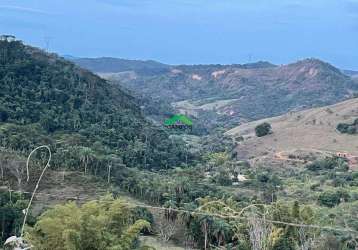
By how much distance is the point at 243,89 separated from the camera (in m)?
119

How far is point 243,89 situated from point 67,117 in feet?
257

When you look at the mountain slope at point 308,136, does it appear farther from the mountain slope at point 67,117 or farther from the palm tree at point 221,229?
the palm tree at point 221,229

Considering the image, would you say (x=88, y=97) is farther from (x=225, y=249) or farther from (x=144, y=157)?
(x=225, y=249)

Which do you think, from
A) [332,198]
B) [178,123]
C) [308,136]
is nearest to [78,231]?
[332,198]

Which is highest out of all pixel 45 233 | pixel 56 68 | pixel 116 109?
pixel 56 68

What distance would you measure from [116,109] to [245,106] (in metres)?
58.7

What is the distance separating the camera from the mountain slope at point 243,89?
104250 millimetres

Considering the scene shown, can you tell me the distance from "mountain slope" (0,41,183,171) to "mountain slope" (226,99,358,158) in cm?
1005

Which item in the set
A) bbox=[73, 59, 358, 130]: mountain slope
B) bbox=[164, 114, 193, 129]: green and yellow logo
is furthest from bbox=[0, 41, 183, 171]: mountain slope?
bbox=[73, 59, 358, 130]: mountain slope

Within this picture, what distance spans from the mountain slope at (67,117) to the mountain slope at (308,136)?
10054mm

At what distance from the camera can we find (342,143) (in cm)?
5419

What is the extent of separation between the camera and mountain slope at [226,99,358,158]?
2131 inches

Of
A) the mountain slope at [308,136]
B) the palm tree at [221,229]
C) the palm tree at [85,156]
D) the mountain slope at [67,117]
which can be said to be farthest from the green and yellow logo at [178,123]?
the palm tree at [221,229]

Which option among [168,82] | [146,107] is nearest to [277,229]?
[146,107]
